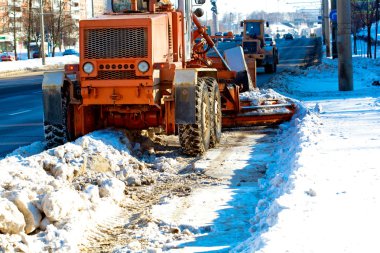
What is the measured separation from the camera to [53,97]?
1276 centimetres

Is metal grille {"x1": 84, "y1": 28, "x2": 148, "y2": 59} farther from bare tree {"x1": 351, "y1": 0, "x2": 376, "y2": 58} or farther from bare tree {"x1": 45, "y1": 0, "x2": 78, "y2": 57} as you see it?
bare tree {"x1": 45, "y1": 0, "x2": 78, "y2": 57}

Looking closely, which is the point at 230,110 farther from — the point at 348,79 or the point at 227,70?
the point at 348,79

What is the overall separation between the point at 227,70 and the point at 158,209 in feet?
29.4

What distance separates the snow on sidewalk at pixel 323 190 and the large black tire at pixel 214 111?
1249mm

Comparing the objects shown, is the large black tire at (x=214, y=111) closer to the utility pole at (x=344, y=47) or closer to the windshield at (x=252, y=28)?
the utility pole at (x=344, y=47)

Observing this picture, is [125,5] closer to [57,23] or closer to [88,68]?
[88,68]

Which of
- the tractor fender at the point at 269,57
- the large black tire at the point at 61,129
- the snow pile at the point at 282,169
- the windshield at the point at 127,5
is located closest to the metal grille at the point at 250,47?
the tractor fender at the point at 269,57

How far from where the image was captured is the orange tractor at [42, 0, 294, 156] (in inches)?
486

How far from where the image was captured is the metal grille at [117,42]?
12336mm

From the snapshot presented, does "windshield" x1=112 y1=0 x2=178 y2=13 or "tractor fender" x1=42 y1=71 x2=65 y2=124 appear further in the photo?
"windshield" x1=112 y1=0 x2=178 y2=13

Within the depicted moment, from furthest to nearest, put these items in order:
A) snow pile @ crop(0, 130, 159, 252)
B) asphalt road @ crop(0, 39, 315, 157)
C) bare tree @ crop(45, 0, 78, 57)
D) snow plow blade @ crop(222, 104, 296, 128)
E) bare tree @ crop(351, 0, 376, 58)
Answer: bare tree @ crop(45, 0, 78, 57) < bare tree @ crop(351, 0, 376, 58) < snow plow blade @ crop(222, 104, 296, 128) < asphalt road @ crop(0, 39, 315, 157) < snow pile @ crop(0, 130, 159, 252)

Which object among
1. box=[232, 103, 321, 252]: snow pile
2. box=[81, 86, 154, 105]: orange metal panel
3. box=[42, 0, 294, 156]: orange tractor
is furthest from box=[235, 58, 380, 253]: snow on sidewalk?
box=[81, 86, 154, 105]: orange metal panel

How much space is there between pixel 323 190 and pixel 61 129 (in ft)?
19.1

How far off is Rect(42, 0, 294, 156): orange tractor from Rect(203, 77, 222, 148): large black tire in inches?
0.7
